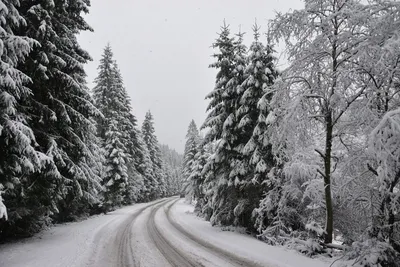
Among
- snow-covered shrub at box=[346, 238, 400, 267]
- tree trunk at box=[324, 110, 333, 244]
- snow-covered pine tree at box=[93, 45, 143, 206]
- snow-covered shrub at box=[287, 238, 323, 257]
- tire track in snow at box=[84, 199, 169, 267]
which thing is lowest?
tire track in snow at box=[84, 199, 169, 267]

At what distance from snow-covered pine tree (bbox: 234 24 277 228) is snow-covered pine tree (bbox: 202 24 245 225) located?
28.2 inches

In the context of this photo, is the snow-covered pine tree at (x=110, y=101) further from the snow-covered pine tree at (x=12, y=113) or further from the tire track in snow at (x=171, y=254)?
the snow-covered pine tree at (x=12, y=113)

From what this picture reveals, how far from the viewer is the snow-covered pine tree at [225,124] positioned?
15469mm

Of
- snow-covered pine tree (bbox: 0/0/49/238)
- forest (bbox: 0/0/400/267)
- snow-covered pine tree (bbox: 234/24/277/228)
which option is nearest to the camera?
forest (bbox: 0/0/400/267)

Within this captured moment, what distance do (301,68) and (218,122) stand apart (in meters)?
7.98

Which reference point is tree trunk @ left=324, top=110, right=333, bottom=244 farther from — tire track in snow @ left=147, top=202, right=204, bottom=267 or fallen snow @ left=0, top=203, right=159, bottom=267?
fallen snow @ left=0, top=203, right=159, bottom=267

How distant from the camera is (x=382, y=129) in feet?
17.0

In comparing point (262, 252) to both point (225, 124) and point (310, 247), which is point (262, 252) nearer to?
point (310, 247)

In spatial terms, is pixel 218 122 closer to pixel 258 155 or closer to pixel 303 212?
pixel 258 155

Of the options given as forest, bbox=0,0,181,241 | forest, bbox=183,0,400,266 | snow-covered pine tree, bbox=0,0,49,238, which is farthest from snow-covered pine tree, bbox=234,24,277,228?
snow-covered pine tree, bbox=0,0,49,238

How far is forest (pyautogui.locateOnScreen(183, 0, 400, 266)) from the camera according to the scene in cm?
643

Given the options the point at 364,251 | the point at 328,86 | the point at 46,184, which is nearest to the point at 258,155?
the point at 328,86

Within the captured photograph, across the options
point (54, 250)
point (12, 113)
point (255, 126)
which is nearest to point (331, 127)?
point (255, 126)

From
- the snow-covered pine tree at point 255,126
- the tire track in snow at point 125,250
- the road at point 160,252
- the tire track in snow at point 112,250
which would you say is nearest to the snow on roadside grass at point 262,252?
the road at point 160,252
